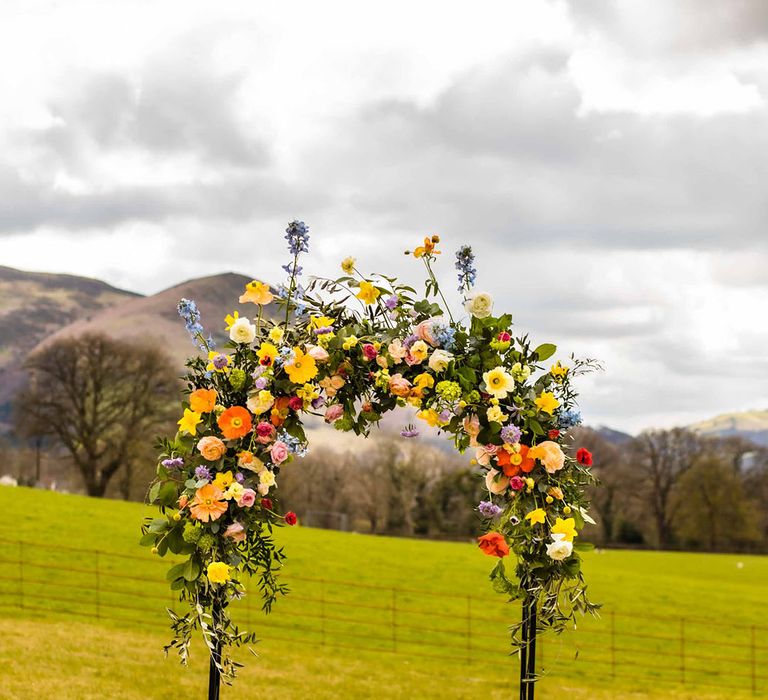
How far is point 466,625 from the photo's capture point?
26.4 meters

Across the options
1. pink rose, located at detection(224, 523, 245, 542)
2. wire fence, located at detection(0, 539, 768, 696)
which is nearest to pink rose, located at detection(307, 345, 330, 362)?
pink rose, located at detection(224, 523, 245, 542)

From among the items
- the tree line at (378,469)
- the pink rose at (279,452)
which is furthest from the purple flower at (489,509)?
the tree line at (378,469)

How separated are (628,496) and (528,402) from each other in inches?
2517

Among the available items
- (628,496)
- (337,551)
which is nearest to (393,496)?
(628,496)

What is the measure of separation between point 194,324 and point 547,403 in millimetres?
2732

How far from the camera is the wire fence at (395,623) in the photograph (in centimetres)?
2283

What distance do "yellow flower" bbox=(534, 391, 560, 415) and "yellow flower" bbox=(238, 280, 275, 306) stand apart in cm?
220

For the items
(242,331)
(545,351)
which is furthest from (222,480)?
(545,351)

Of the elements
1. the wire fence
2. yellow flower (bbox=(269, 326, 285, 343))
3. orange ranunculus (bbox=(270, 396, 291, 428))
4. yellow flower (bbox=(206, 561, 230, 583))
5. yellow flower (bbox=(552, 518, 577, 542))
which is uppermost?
yellow flower (bbox=(269, 326, 285, 343))

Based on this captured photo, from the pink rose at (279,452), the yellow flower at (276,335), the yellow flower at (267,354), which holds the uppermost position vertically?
the yellow flower at (276,335)

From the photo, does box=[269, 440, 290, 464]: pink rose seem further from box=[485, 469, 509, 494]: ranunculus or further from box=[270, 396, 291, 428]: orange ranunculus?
box=[485, 469, 509, 494]: ranunculus

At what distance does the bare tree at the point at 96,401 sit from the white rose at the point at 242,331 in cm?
4234

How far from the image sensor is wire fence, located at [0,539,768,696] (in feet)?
74.9

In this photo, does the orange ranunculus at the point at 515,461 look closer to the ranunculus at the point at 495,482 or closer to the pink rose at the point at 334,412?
the ranunculus at the point at 495,482
